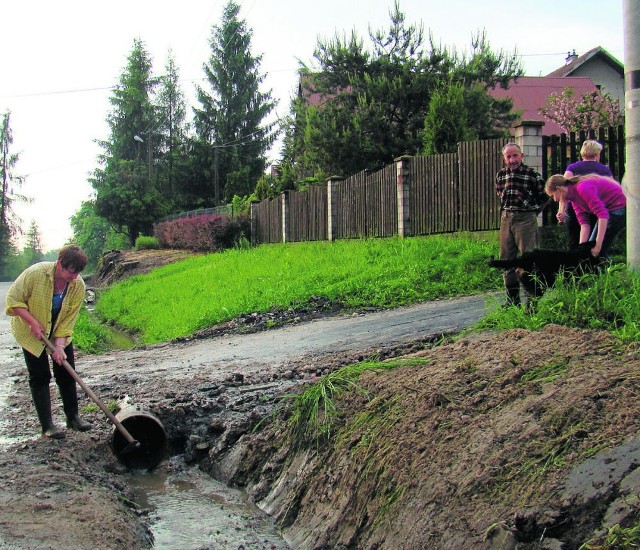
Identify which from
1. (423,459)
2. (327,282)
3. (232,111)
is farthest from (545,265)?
(232,111)

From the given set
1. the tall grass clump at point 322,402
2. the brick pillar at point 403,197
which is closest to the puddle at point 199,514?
the tall grass clump at point 322,402

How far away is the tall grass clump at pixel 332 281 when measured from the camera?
10969 millimetres

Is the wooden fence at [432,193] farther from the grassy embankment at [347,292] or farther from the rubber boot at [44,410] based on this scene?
the rubber boot at [44,410]

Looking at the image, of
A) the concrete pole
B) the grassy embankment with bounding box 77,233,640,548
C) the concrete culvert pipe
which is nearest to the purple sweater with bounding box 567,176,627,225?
the concrete pole

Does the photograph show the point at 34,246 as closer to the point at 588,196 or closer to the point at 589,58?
the point at 589,58

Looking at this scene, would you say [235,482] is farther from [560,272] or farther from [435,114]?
[435,114]

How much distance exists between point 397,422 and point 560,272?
2207mm

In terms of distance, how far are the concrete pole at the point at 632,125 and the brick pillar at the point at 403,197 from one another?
9.61 m

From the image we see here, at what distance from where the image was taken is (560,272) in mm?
5566

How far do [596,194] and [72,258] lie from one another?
14.4 feet

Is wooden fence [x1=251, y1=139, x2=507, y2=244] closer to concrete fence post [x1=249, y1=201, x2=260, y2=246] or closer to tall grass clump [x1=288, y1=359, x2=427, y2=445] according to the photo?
concrete fence post [x1=249, y1=201, x2=260, y2=246]

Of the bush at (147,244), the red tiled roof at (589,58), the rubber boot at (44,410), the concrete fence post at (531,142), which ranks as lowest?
the rubber boot at (44,410)

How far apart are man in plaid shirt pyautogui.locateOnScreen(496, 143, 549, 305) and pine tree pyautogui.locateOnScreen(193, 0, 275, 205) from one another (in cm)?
4466

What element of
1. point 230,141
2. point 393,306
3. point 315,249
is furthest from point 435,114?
point 230,141
